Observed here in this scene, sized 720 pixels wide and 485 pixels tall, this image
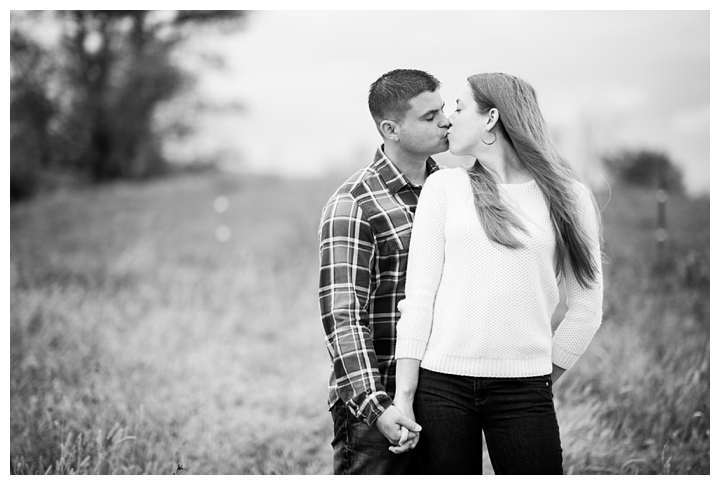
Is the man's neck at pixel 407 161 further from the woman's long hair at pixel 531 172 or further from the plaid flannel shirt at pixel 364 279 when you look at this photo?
the woman's long hair at pixel 531 172

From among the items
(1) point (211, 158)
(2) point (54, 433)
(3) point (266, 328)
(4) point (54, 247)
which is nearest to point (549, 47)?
(3) point (266, 328)

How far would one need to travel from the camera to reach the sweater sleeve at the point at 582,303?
6.46 ft

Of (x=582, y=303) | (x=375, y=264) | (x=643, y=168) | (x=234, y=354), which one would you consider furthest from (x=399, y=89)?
(x=643, y=168)

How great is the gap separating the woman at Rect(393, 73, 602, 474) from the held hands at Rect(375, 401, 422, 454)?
2 centimetres

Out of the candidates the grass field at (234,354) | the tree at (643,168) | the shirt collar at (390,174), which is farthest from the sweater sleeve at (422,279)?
the tree at (643,168)

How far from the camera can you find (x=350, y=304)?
2.01 meters

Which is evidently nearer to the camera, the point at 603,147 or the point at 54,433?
the point at 54,433

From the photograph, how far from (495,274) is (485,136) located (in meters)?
0.49

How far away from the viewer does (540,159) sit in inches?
76.4

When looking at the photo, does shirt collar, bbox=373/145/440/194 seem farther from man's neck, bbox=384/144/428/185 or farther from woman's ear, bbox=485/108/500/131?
woman's ear, bbox=485/108/500/131

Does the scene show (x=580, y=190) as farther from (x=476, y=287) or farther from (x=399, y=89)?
(x=399, y=89)

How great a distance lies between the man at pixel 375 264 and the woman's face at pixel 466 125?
9 centimetres

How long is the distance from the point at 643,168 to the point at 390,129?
1363 centimetres
